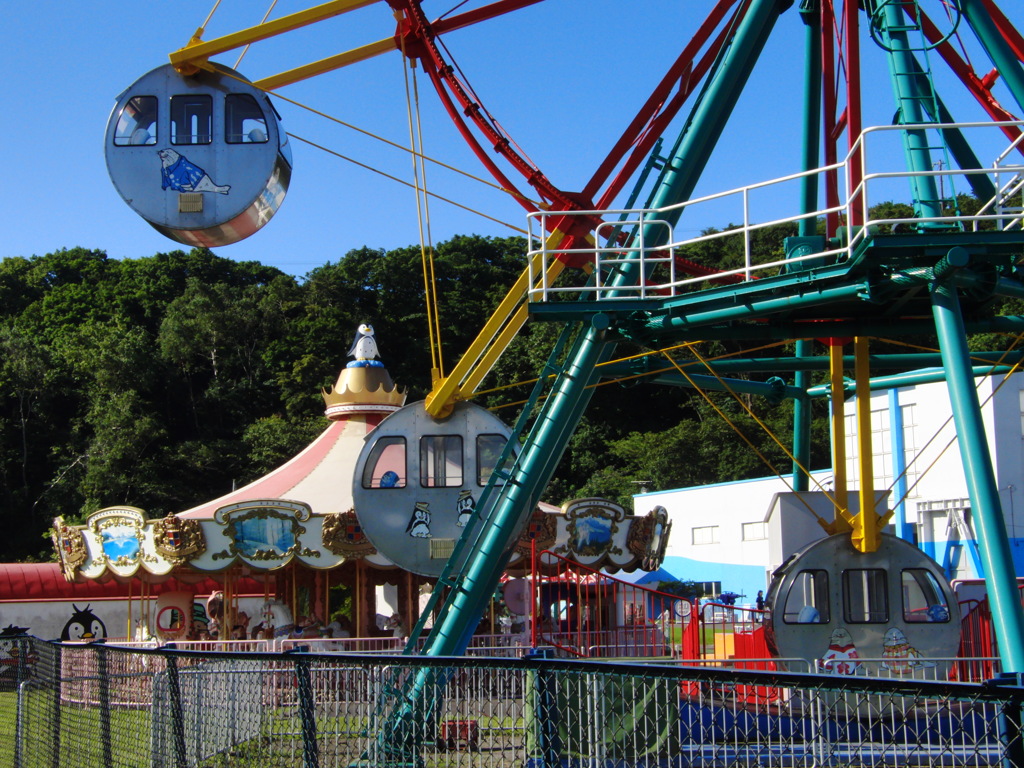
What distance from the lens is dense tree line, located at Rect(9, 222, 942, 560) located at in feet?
174

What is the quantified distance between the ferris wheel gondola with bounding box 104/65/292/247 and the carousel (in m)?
6.99

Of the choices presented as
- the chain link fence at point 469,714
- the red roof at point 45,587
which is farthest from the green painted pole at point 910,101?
the red roof at point 45,587

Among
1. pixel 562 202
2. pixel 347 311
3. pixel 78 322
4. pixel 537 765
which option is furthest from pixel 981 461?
pixel 78 322

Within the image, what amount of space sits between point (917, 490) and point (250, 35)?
27871 mm

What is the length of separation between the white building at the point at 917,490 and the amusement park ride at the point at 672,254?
1305 cm

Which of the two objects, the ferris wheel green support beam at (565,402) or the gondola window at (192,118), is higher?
the gondola window at (192,118)

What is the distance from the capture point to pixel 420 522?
14969 mm

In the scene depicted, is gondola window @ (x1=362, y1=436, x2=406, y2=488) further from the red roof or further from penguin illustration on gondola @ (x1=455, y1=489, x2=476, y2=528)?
the red roof

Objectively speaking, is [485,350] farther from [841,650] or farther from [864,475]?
[841,650]

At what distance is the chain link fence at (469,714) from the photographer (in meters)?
4.07

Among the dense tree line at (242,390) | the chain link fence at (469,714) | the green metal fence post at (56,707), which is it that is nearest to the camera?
the chain link fence at (469,714)

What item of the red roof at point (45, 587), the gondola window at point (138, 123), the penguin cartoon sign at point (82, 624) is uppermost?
the gondola window at point (138, 123)

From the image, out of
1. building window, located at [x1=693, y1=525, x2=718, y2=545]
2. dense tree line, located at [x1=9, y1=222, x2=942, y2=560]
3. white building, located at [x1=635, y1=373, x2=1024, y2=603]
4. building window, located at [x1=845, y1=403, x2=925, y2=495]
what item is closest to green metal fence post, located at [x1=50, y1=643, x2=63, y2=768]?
white building, located at [x1=635, y1=373, x2=1024, y2=603]

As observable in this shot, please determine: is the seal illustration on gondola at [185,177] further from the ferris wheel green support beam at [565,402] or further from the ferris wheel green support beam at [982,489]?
the ferris wheel green support beam at [982,489]
